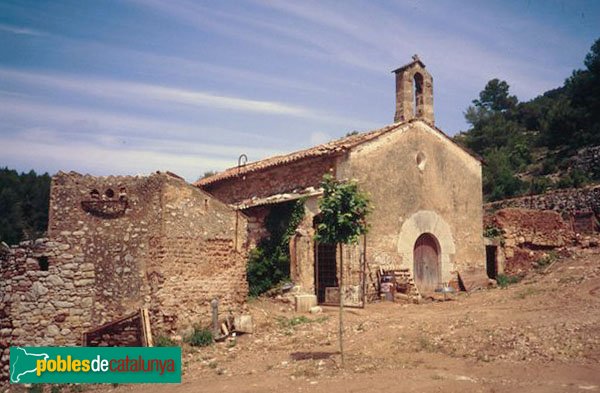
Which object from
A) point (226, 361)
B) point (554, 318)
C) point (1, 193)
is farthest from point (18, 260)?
point (1, 193)

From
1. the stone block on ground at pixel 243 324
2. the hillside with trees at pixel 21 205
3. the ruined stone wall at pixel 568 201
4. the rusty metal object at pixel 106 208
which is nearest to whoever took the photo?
the rusty metal object at pixel 106 208

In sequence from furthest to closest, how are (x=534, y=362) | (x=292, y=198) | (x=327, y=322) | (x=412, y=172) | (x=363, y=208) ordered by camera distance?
1. (x=412, y=172)
2. (x=292, y=198)
3. (x=327, y=322)
4. (x=363, y=208)
5. (x=534, y=362)

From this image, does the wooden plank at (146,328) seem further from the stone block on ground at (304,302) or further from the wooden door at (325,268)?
the wooden door at (325,268)

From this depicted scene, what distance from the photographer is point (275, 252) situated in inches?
632

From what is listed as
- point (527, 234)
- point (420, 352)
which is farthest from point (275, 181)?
point (527, 234)

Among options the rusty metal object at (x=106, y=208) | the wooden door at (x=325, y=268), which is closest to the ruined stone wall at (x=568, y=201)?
the wooden door at (x=325, y=268)

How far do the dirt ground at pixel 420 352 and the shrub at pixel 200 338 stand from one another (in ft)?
0.70

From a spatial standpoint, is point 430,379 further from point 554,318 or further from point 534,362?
point 554,318

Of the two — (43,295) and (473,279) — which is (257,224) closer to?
(43,295)

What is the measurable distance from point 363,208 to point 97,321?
6115 mm

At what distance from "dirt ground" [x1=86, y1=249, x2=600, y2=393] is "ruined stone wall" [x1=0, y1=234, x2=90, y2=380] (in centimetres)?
211

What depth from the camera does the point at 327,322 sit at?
497 inches

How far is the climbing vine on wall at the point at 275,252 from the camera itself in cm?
1555

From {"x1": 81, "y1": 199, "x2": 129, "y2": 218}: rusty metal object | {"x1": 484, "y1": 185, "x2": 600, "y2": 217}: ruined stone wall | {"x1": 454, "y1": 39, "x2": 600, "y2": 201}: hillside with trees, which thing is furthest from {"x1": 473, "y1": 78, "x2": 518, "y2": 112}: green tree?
{"x1": 81, "y1": 199, "x2": 129, "y2": 218}: rusty metal object
